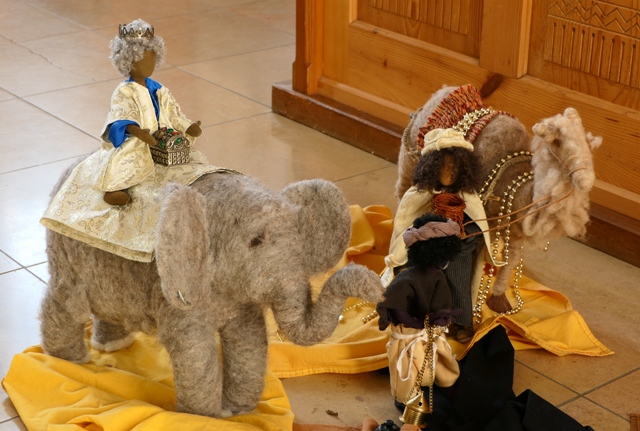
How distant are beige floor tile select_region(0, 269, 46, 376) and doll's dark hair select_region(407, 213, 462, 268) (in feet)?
3.25

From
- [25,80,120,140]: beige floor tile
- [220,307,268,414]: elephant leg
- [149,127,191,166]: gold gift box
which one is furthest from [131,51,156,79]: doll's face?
[25,80,120,140]: beige floor tile

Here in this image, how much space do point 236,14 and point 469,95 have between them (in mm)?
3132

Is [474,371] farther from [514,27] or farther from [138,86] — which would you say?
[514,27]

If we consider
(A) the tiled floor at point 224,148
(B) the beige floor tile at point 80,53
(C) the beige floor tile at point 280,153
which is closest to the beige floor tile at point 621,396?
(A) the tiled floor at point 224,148

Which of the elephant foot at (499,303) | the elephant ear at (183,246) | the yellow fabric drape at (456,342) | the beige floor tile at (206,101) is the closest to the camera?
the elephant ear at (183,246)

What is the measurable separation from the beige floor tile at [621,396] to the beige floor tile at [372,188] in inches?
41.5

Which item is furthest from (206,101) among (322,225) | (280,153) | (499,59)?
(322,225)

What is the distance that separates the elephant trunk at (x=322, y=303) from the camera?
1725mm

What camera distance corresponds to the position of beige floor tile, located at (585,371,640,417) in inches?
82.4

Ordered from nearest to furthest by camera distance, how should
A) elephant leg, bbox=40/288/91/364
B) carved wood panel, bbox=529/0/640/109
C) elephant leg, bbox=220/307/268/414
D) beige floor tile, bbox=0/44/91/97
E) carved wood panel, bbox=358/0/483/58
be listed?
elephant leg, bbox=220/307/268/414
elephant leg, bbox=40/288/91/364
carved wood panel, bbox=529/0/640/109
carved wood panel, bbox=358/0/483/58
beige floor tile, bbox=0/44/91/97

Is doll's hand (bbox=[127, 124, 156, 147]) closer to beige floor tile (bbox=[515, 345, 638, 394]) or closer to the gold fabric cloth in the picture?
the gold fabric cloth

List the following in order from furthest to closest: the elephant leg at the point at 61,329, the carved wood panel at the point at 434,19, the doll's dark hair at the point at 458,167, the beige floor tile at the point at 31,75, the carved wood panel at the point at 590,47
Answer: the beige floor tile at the point at 31,75, the carved wood panel at the point at 434,19, the carved wood panel at the point at 590,47, the doll's dark hair at the point at 458,167, the elephant leg at the point at 61,329

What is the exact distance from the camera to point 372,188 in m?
3.21

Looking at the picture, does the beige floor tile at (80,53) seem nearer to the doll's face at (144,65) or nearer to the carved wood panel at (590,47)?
the carved wood panel at (590,47)
